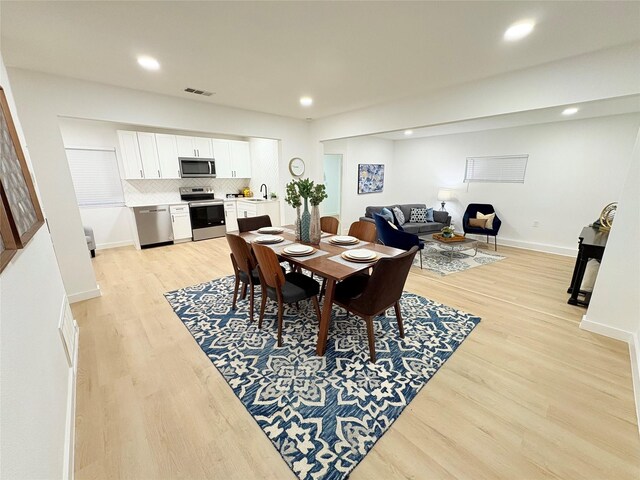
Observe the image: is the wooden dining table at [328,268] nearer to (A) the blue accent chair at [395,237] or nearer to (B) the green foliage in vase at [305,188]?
(B) the green foliage in vase at [305,188]

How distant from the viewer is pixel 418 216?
5895mm

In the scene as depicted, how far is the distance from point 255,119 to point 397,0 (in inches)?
127

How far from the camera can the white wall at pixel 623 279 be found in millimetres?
2090

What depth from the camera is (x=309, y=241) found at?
9.04 ft

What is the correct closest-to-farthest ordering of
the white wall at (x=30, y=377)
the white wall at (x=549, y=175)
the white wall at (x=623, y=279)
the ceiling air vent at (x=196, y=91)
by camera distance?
the white wall at (x=30, y=377) < the white wall at (x=623, y=279) < the ceiling air vent at (x=196, y=91) < the white wall at (x=549, y=175)

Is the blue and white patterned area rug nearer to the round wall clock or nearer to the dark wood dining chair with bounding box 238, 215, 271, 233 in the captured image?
the dark wood dining chair with bounding box 238, 215, 271, 233

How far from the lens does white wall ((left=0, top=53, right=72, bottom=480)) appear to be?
83cm

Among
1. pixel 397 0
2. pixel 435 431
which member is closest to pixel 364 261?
pixel 435 431

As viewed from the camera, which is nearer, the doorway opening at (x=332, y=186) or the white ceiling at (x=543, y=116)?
the white ceiling at (x=543, y=116)

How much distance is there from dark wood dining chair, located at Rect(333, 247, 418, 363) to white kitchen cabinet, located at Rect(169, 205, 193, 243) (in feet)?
15.2

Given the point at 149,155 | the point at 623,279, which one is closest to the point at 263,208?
the point at 149,155

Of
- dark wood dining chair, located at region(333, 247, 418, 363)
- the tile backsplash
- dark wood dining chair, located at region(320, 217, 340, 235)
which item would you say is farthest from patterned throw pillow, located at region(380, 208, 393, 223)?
the tile backsplash

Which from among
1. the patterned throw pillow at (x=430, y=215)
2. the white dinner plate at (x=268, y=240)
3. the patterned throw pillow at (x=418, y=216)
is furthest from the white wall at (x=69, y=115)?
the patterned throw pillow at (x=430, y=215)

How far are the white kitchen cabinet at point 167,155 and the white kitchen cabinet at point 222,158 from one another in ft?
2.68
